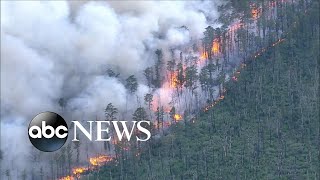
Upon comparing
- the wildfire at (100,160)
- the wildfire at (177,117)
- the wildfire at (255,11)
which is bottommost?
the wildfire at (100,160)

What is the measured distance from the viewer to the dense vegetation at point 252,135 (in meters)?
108

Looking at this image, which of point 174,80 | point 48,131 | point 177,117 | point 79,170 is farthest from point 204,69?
point 48,131

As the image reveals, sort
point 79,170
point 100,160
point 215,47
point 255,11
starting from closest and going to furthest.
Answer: point 79,170 < point 100,160 < point 215,47 < point 255,11

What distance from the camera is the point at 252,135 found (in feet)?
387

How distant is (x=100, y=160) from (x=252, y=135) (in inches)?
1214

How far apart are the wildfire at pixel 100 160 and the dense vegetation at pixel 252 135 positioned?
8.65 feet

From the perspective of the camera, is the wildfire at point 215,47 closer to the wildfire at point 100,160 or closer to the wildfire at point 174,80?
the wildfire at point 174,80

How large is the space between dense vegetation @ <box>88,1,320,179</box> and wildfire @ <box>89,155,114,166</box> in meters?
2.64

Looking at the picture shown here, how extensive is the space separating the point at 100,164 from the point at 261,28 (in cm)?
6283

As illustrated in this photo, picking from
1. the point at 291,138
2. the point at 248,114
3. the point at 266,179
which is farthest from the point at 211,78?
the point at 266,179

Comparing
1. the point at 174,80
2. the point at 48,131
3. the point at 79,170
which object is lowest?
the point at 79,170

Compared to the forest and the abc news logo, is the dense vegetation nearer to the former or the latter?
the forest

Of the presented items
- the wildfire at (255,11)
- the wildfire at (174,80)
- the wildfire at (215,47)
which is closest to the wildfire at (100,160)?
the wildfire at (174,80)

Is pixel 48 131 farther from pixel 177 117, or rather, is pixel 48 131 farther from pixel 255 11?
pixel 255 11
